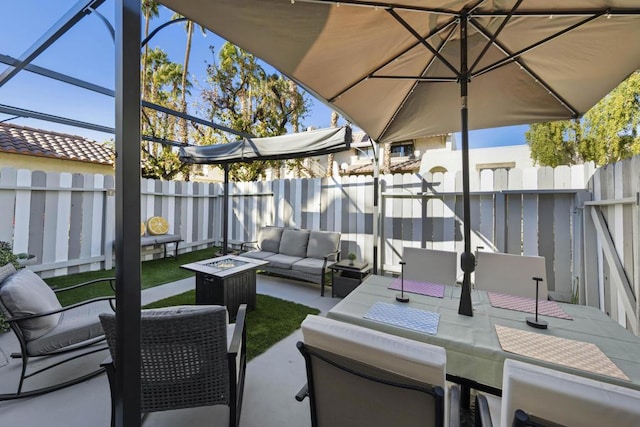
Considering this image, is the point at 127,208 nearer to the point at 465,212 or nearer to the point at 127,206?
the point at 127,206

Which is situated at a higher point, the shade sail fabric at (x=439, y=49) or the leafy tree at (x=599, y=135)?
the leafy tree at (x=599, y=135)

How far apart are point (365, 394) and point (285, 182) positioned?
5778 millimetres

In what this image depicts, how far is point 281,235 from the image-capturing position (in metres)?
5.73

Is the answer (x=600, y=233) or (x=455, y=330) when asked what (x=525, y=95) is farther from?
(x=455, y=330)

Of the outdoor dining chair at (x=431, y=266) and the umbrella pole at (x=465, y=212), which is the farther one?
the outdoor dining chair at (x=431, y=266)

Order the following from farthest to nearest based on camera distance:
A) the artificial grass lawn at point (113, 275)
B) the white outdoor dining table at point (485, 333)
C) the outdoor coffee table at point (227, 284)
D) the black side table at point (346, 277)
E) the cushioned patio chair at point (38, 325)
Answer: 1. the black side table at point (346, 277)
2. the artificial grass lawn at point (113, 275)
3. the outdoor coffee table at point (227, 284)
4. the cushioned patio chair at point (38, 325)
5. the white outdoor dining table at point (485, 333)

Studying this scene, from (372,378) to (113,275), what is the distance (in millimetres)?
6486

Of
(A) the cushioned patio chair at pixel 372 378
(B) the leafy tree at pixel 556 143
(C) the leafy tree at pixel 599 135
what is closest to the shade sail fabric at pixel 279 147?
(A) the cushioned patio chair at pixel 372 378

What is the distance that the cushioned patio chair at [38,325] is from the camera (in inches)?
78.0

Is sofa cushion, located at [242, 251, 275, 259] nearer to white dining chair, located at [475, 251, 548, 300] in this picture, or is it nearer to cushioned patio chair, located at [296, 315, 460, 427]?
A: white dining chair, located at [475, 251, 548, 300]

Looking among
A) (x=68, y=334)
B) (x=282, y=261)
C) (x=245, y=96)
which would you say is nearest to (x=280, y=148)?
(x=282, y=261)

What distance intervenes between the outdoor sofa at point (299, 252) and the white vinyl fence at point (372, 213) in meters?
0.64

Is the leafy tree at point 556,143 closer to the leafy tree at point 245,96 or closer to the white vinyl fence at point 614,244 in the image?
the white vinyl fence at point 614,244

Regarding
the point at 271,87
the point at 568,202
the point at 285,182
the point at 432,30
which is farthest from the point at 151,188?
the point at 568,202
